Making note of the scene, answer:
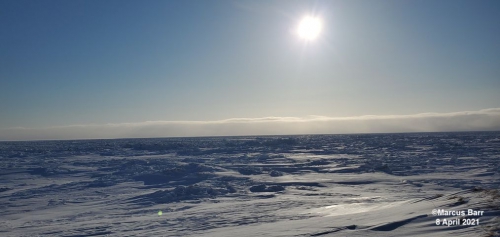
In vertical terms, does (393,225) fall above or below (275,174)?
above

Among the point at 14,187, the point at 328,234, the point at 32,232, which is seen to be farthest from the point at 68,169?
the point at 328,234

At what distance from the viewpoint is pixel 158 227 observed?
25.5 ft

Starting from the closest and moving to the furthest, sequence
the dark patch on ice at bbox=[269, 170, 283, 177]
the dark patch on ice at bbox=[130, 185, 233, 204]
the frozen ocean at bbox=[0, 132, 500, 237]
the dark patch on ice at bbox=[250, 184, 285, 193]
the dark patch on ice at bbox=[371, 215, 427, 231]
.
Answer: the dark patch on ice at bbox=[371, 215, 427, 231], the frozen ocean at bbox=[0, 132, 500, 237], the dark patch on ice at bbox=[130, 185, 233, 204], the dark patch on ice at bbox=[250, 184, 285, 193], the dark patch on ice at bbox=[269, 170, 283, 177]

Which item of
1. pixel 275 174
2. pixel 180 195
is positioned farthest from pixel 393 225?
pixel 275 174

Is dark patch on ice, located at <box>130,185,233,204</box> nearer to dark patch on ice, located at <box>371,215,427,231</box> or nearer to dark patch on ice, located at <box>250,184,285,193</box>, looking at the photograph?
dark patch on ice, located at <box>250,184,285,193</box>

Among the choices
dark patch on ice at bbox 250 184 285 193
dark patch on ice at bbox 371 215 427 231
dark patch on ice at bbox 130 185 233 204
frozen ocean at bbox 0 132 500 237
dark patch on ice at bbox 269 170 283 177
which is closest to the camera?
dark patch on ice at bbox 371 215 427 231

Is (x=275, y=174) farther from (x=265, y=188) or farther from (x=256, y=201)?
(x=256, y=201)

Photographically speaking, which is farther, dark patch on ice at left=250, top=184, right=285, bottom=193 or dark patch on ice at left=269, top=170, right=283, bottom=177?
dark patch on ice at left=269, top=170, right=283, bottom=177

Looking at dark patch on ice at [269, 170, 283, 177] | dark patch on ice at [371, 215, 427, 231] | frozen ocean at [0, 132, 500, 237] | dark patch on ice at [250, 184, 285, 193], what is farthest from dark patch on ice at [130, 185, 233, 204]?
dark patch on ice at [371, 215, 427, 231]

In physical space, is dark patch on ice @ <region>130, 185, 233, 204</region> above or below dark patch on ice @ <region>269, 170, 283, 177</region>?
below

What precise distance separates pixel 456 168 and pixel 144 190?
49.2 ft

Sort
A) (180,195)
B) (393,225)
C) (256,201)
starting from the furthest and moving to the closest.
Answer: (180,195) → (256,201) → (393,225)

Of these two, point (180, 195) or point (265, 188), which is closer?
point (180, 195)

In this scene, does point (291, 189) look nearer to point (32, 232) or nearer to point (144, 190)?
point (144, 190)
